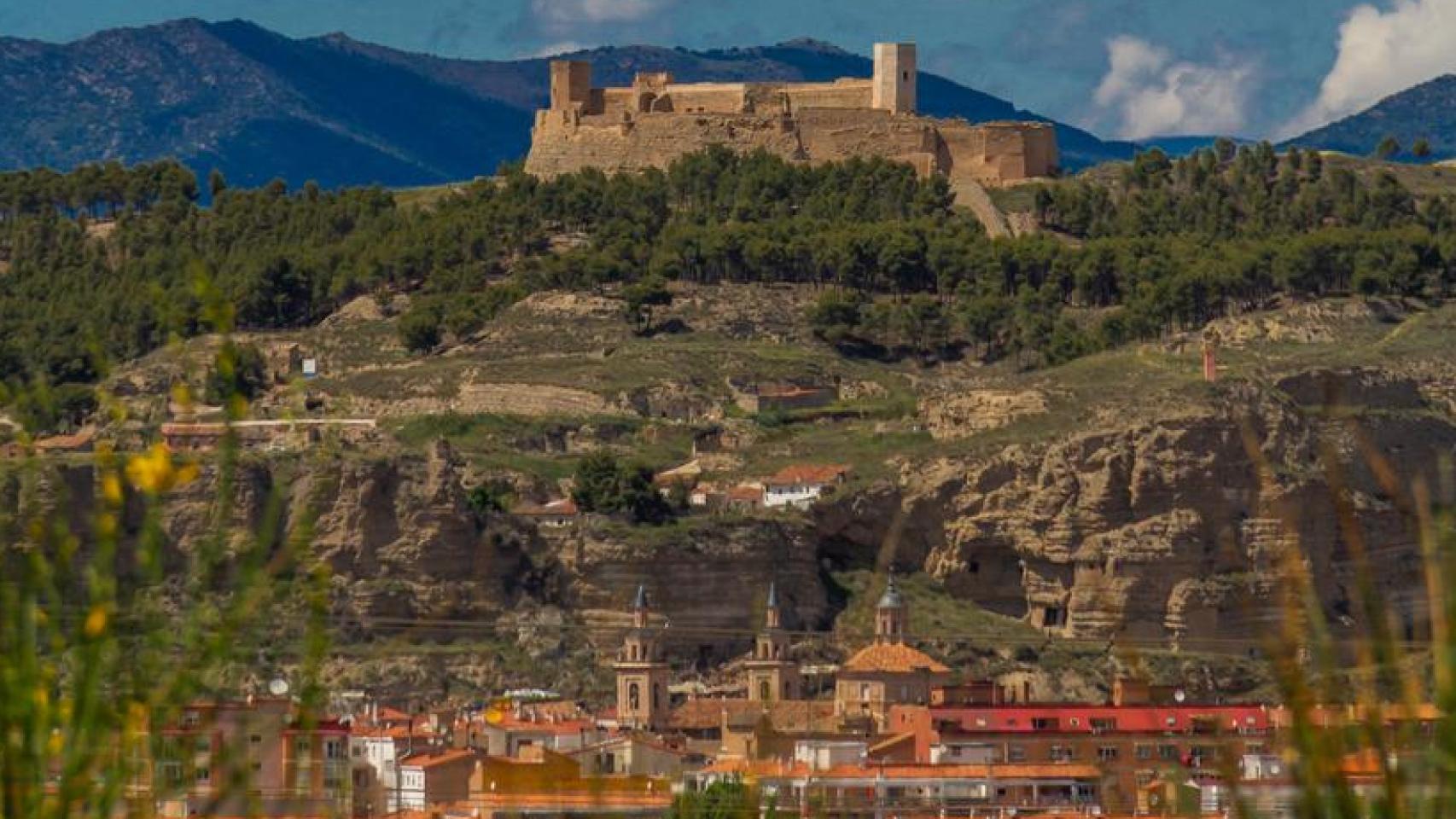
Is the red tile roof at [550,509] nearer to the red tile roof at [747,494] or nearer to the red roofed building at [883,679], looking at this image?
the red tile roof at [747,494]

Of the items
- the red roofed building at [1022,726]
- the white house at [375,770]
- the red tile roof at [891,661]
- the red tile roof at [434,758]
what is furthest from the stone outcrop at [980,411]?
the white house at [375,770]

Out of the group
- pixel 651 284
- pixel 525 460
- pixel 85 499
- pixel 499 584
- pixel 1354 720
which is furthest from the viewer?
pixel 651 284

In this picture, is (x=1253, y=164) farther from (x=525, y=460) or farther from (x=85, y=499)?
(x=85, y=499)

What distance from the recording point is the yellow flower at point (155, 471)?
7953 mm

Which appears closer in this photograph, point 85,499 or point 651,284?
point 85,499

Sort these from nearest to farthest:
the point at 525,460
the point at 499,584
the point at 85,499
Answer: the point at 85,499, the point at 499,584, the point at 525,460

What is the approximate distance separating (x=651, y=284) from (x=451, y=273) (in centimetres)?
494

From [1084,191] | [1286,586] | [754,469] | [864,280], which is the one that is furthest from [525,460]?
[1286,586]

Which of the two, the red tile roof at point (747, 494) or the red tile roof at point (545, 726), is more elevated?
the red tile roof at point (747, 494)

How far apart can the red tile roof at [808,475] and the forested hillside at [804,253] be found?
31.7 feet

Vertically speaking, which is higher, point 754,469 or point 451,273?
point 451,273

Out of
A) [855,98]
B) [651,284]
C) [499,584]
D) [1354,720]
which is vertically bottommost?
[1354,720]

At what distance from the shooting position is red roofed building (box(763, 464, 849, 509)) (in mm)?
61531

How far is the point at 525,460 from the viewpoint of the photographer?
6412 cm
